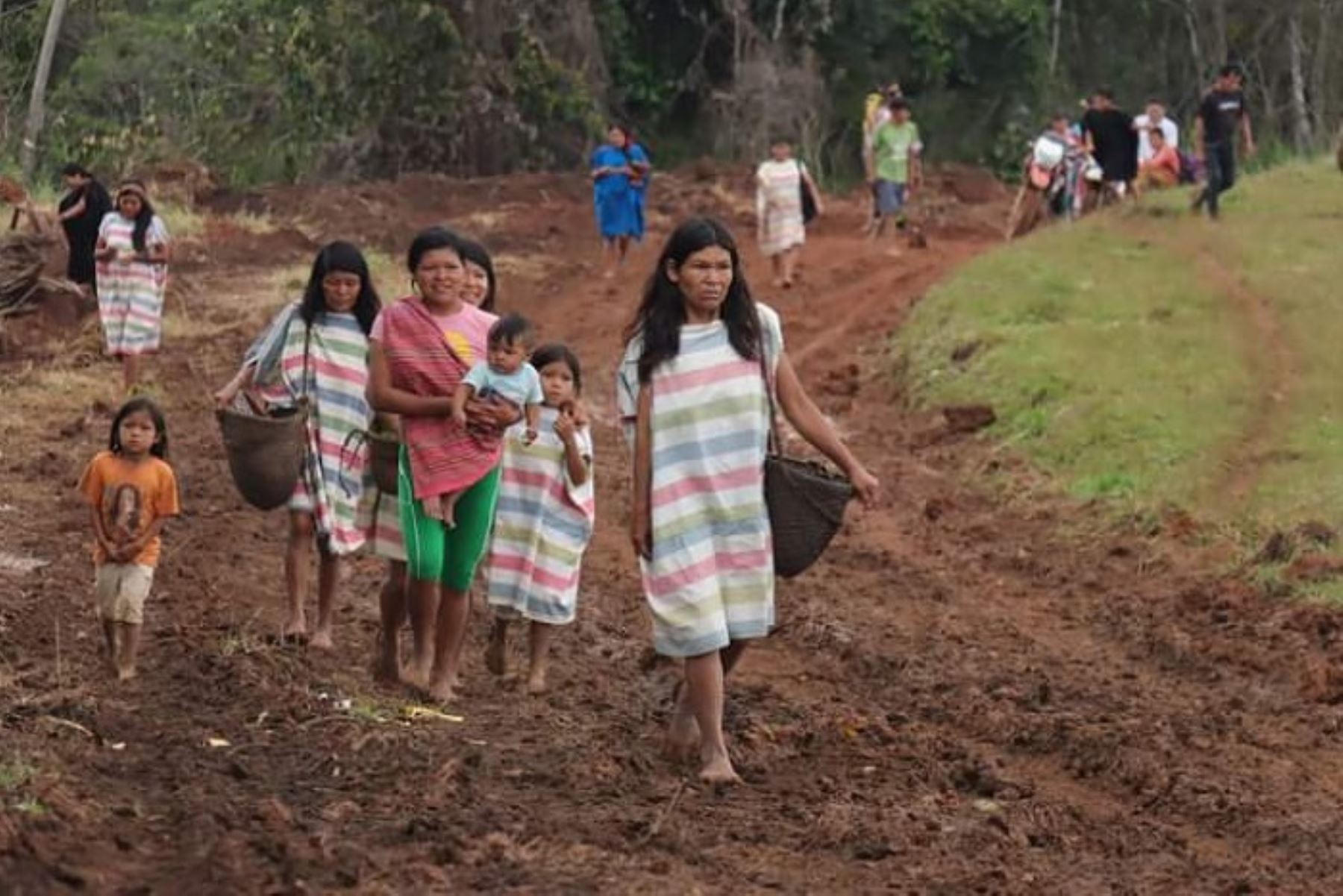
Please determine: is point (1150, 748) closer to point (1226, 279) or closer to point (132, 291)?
point (132, 291)

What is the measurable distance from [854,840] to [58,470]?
7.47 metres

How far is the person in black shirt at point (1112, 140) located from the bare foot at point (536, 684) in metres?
16.1

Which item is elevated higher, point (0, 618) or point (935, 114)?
point (935, 114)

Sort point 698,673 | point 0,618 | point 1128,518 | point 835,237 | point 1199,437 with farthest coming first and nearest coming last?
point 835,237, point 1199,437, point 1128,518, point 0,618, point 698,673

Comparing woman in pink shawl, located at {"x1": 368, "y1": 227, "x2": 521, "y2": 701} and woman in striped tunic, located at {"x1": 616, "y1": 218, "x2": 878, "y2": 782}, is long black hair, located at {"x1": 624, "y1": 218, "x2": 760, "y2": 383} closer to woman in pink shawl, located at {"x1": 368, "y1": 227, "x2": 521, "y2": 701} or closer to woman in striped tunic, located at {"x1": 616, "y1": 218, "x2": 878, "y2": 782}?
woman in striped tunic, located at {"x1": 616, "y1": 218, "x2": 878, "y2": 782}

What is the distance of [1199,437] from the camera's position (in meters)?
13.1

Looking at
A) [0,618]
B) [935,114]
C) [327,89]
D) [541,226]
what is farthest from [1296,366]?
[935,114]

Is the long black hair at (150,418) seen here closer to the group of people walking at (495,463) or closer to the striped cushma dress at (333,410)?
the group of people walking at (495,463)

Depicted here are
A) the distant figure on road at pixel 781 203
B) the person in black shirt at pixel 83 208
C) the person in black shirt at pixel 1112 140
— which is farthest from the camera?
the person in black shirt at pixel 1112 140

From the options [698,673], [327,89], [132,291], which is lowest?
[698,673]

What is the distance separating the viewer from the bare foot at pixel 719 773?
6566 millimetres

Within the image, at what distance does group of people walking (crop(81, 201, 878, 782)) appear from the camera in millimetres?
6555

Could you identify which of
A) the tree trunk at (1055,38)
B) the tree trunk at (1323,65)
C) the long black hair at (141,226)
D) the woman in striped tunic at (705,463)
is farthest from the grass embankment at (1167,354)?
the tree trunk at (1323,65)

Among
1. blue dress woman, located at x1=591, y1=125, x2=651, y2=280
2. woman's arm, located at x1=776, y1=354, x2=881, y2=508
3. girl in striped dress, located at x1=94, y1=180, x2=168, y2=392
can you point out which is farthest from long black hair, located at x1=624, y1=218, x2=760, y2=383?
blue dress woman, located at x1=591, y1=125, x2=651, y2=280
